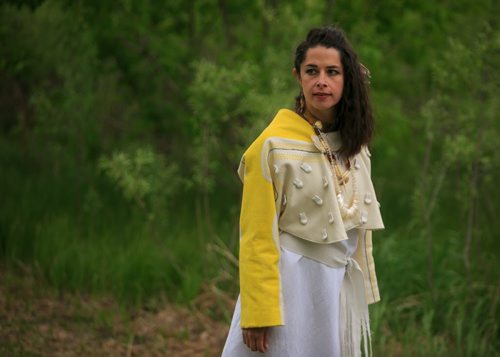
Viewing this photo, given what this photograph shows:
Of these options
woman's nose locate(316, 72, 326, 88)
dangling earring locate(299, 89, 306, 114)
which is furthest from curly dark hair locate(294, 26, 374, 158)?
woman's nose locate(316, 72, 326, 88)

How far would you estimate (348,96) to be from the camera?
2.59 m

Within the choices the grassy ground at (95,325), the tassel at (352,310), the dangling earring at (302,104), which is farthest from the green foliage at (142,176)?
the tassel at (352,310)

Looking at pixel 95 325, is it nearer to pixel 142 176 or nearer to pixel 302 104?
pixel 142 176

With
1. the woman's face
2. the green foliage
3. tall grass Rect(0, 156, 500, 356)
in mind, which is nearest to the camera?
the woman's face

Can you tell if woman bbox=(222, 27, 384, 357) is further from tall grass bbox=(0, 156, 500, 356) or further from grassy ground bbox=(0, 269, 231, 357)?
grassy ground bbox=(0, 269, 231, 357)

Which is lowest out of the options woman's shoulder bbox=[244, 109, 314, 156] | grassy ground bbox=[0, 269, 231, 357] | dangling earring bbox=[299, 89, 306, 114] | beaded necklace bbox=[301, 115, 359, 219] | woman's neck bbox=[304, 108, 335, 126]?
grassy ground bbox=[0, 269, 231, 357]

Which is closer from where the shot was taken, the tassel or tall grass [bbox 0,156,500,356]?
the tassel

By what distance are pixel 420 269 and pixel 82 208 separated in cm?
319

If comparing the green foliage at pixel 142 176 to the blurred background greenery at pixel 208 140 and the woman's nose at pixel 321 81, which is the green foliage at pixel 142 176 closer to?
the blurred background greenery at pixel 208 140

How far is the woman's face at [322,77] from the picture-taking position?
8.18 feet

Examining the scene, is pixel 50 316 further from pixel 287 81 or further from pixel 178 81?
pixel 178 81

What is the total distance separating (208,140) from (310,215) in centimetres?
296

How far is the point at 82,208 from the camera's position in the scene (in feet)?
21.7

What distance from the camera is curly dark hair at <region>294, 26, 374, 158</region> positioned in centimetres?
254
